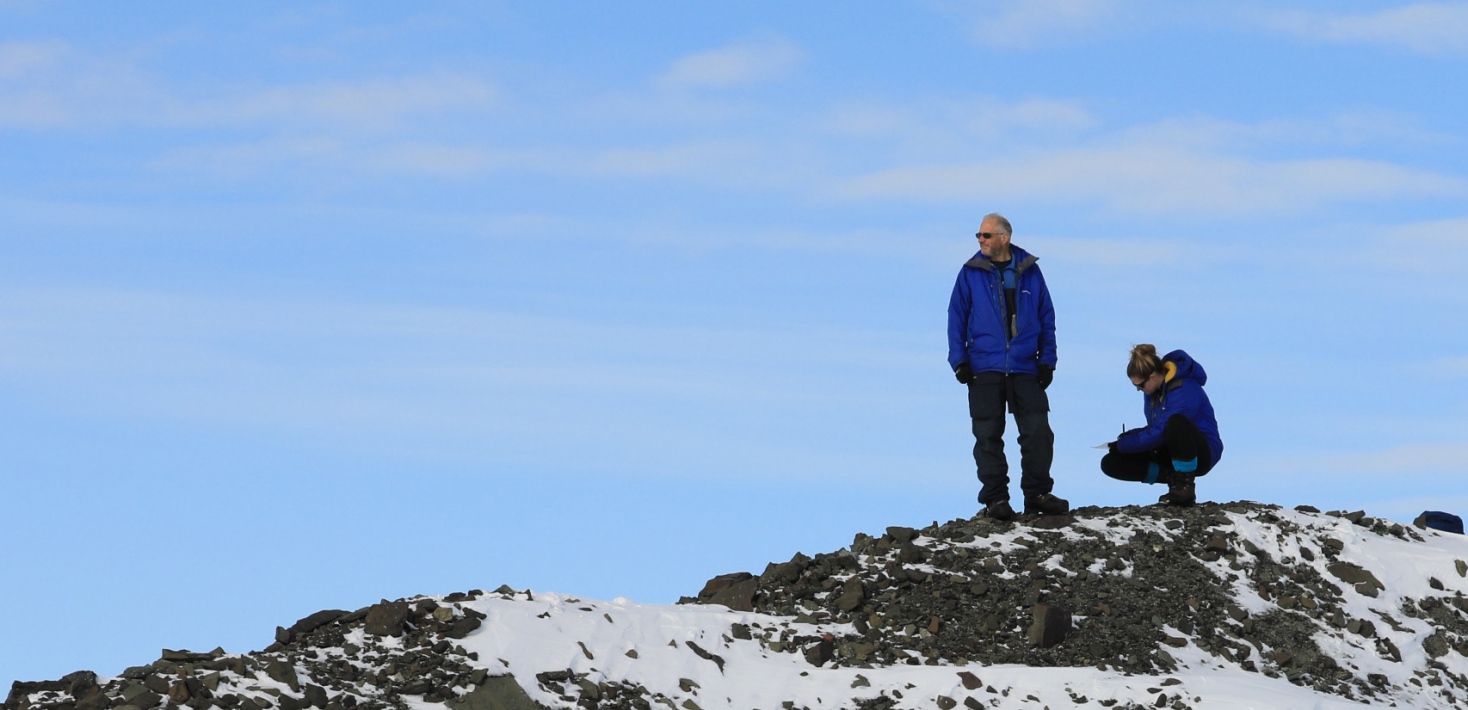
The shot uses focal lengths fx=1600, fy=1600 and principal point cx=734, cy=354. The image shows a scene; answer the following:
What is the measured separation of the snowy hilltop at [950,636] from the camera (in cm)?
995

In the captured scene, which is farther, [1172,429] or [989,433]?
[1172,429]

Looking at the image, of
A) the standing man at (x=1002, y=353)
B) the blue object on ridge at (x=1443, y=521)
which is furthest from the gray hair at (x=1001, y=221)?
the blue object on ridge at (x=1443, y=521)

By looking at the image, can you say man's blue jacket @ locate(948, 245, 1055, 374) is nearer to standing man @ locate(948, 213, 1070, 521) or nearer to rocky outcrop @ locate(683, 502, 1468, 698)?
standing man @ locate(948, 213, 1070, 521)

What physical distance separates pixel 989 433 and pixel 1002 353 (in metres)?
0.67

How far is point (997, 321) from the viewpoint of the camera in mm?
13133

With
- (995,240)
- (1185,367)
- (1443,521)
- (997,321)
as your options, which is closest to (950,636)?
(997,321)

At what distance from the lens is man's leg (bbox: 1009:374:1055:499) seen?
13.1 m

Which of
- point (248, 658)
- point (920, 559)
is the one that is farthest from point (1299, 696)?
point (248, 658)

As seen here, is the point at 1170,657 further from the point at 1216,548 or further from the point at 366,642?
the point at 366,642

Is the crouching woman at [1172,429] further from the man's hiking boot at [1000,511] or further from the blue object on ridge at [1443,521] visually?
the blue object on ridge at [1443,521]

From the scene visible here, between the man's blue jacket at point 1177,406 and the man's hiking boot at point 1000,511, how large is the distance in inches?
57.5

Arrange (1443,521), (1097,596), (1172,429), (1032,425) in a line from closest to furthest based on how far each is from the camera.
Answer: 1. (1097,596)
2. (1032,425)
3. (1172,429)
4. (1443,521)

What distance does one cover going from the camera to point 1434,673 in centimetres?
1207

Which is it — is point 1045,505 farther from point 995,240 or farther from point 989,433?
point 995,240
